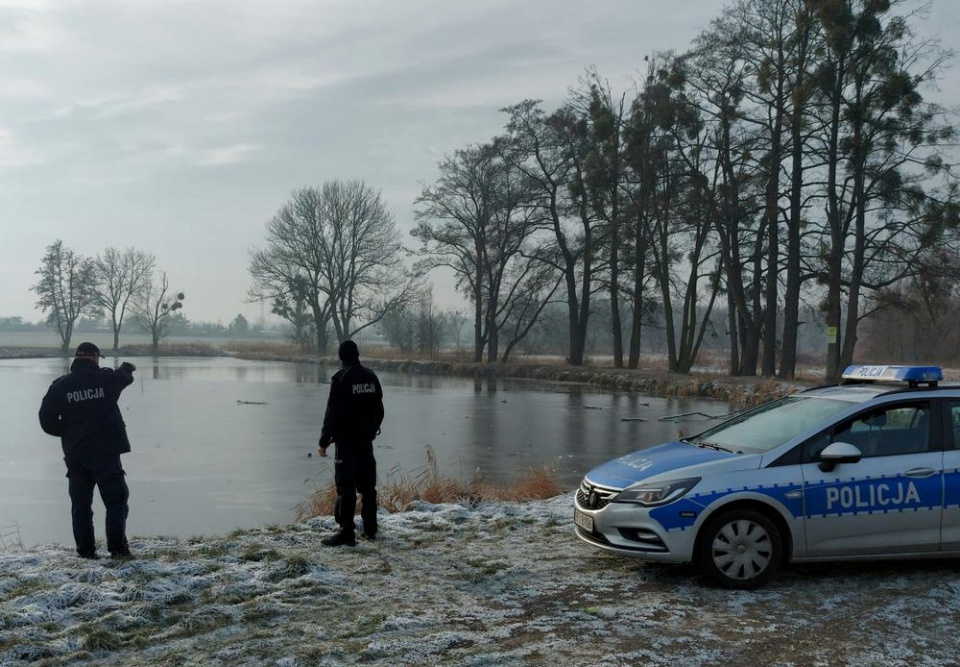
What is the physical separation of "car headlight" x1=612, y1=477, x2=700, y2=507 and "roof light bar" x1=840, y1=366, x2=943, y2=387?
1.87m

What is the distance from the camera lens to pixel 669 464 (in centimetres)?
650

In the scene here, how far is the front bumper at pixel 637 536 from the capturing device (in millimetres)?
6137

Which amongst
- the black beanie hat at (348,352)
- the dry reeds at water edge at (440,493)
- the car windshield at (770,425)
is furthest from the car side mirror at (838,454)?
the dry reeds at water edge at (440,493)

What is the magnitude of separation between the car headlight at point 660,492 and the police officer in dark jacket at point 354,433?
248cm

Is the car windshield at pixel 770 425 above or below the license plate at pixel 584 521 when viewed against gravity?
above

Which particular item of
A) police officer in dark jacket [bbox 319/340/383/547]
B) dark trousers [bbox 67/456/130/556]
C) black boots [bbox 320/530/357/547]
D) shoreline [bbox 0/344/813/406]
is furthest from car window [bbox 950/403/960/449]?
shoreline [bbox 0/344/813/406]

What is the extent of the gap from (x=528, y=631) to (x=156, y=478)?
1012cm

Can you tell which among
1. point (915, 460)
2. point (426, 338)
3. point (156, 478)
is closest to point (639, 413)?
point (156, 478)

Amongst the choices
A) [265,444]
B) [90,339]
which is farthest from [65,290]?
[265,444]

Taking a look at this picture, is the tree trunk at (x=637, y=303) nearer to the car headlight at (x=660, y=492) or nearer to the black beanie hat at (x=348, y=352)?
the black beanie hat at (x=348, y=352)

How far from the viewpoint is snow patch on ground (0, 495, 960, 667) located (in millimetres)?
4891

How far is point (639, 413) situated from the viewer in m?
26.0

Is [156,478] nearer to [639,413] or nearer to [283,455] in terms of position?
[283,455]

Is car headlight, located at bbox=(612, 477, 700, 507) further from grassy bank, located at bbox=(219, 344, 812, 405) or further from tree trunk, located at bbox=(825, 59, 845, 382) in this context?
tree trunk, located at bbox=(825, 59, 845, 382)
